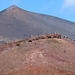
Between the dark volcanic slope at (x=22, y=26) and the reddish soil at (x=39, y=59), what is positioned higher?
the dark volcanic slope at (x=22, y=26)

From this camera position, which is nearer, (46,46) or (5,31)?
(46,46)

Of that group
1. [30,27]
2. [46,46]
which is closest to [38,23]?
[30,27]

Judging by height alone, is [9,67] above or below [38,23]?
below

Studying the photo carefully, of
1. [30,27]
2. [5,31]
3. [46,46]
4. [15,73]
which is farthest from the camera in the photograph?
[30,27]

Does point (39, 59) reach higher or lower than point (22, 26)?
lower

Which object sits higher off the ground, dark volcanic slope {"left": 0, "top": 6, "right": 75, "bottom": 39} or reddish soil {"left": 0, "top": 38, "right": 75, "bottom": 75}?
dark volcanic slope {"left": 0, "top": 6, "right": 75, "bottom": 39}

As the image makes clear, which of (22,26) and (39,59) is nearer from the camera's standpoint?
(39,59)

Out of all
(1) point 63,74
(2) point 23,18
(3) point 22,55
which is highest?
(2) point 23,18

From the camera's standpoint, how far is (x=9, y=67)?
15.2 metres

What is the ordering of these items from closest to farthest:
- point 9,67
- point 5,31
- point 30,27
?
point 9,67
point 5,31
point 30,27

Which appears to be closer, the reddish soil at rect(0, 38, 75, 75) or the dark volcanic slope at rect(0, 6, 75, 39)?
the reddish soil at rect(0, 38, 75, 75)

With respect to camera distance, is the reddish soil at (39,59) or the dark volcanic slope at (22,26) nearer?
the reddish soil at (39,59)

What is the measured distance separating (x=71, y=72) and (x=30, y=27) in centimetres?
14137

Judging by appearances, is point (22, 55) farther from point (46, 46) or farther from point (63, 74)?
point (63, 74)
